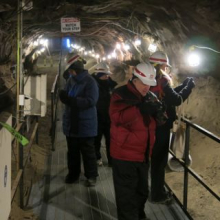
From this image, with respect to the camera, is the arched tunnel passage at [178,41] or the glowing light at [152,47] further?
the glowing light at [152,47]

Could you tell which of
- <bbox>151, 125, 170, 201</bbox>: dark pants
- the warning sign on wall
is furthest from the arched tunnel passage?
<bbox>151, 125, 170, 201</bbox>: dark pants

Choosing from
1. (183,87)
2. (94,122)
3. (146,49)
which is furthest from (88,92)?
(146,49)

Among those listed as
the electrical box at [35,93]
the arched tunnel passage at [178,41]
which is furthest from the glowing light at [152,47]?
the electrical box at [35,93]

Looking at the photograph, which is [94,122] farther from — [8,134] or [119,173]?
[8,134]

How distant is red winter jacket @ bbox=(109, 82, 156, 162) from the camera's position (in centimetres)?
341

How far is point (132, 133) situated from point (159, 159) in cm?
116

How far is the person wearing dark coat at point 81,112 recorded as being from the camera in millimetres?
4977

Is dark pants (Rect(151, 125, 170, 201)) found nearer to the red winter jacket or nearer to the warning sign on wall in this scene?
the red winter jacket

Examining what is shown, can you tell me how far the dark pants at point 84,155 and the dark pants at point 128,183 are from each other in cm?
155

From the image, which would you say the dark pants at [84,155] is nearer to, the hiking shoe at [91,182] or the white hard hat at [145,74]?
the hiking shoe at [91,182]

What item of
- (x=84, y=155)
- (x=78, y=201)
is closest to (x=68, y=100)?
(x=84, y=155)

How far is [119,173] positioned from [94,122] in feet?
5.45

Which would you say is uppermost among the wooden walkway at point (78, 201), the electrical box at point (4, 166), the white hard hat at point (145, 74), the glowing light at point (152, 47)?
the glowing light at point (152, 47)

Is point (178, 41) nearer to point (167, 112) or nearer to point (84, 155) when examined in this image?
point (84, 155)
